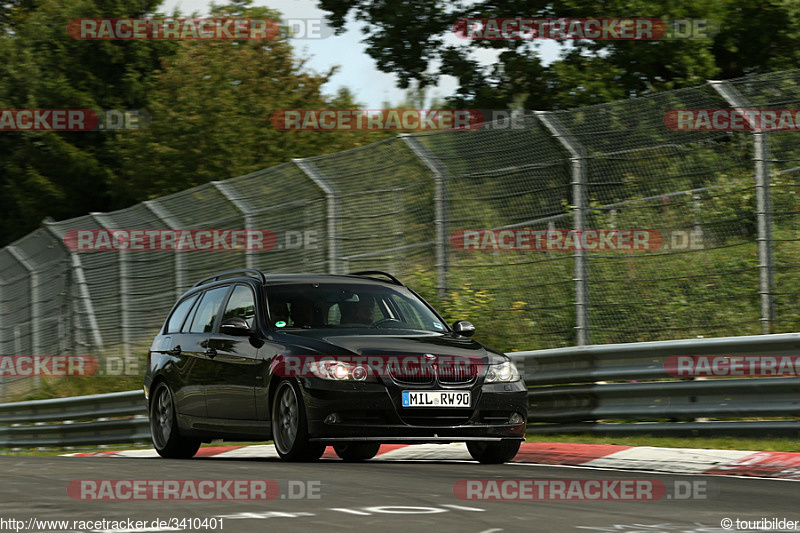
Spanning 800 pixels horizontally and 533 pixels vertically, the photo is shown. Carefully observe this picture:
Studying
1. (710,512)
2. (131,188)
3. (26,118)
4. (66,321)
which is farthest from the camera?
(26,118)

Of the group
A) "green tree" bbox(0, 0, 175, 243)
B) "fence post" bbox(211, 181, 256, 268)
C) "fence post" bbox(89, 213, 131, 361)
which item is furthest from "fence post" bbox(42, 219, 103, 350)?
"green tree" bbox(0, 0, 175, 243)

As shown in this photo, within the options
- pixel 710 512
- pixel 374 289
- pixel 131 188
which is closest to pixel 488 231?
pixel 374 289

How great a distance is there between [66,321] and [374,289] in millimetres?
12692

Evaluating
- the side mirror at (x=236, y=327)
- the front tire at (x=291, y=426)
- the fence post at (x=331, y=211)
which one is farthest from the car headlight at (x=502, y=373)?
the fence post at (x=331, y=211)

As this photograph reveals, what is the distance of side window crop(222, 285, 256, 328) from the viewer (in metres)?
11.0

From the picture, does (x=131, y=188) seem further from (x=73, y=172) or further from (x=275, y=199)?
(x=275, y=199)

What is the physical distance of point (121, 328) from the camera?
21250mm

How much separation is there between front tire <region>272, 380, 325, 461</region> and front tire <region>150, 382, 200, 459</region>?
2.04 meters

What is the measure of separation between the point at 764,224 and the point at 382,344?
3842 millimetres

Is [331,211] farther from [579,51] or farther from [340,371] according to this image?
[579,51]

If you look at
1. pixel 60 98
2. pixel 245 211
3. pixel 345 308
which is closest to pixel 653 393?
Result: pixel 345 308

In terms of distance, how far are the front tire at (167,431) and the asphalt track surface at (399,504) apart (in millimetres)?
2569

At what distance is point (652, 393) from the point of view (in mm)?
11055

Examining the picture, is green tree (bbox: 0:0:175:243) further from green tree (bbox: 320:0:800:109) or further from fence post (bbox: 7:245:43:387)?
fence post (bbox: 7:245:43:387)
